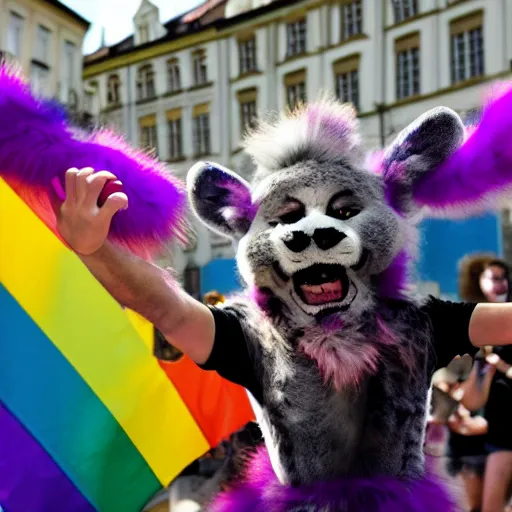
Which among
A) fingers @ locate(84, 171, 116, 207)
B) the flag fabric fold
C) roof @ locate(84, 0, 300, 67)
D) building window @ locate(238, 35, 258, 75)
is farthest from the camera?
building window @ locate(238, 35, 258, 75)

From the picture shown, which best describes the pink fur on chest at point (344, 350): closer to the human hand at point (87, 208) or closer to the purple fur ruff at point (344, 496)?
the purple fur ruff at point (344, 496)

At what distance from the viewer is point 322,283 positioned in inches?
44.4

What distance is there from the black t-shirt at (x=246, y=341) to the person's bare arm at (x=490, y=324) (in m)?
0.01

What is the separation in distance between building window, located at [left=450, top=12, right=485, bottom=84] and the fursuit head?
7.59 feet

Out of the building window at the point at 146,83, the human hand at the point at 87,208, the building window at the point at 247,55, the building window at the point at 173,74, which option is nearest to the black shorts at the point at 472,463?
the human hand at the point at 87,208

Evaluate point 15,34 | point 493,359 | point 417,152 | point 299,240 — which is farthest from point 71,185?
point 15,34

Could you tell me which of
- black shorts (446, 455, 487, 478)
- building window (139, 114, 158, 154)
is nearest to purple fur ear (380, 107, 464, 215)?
black shorts (446, 455, 487, 478)

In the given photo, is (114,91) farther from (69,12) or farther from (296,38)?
(296,38)

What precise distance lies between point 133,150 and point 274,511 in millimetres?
642

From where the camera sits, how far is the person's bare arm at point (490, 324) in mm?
1206

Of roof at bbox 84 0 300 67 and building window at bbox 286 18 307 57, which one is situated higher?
roof at bbox 84 0 300 67

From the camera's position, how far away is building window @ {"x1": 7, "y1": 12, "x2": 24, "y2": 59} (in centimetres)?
348

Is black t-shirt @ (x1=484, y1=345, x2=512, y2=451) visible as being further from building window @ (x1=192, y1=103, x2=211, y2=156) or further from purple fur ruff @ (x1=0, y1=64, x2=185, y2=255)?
building window @ (x1=192, y1=103, x2=211, y2=156)

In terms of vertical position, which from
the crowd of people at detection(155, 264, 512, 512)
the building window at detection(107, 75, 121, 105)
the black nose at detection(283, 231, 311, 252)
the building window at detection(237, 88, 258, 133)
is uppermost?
the building window at detection(107, 75, 121, 105)
